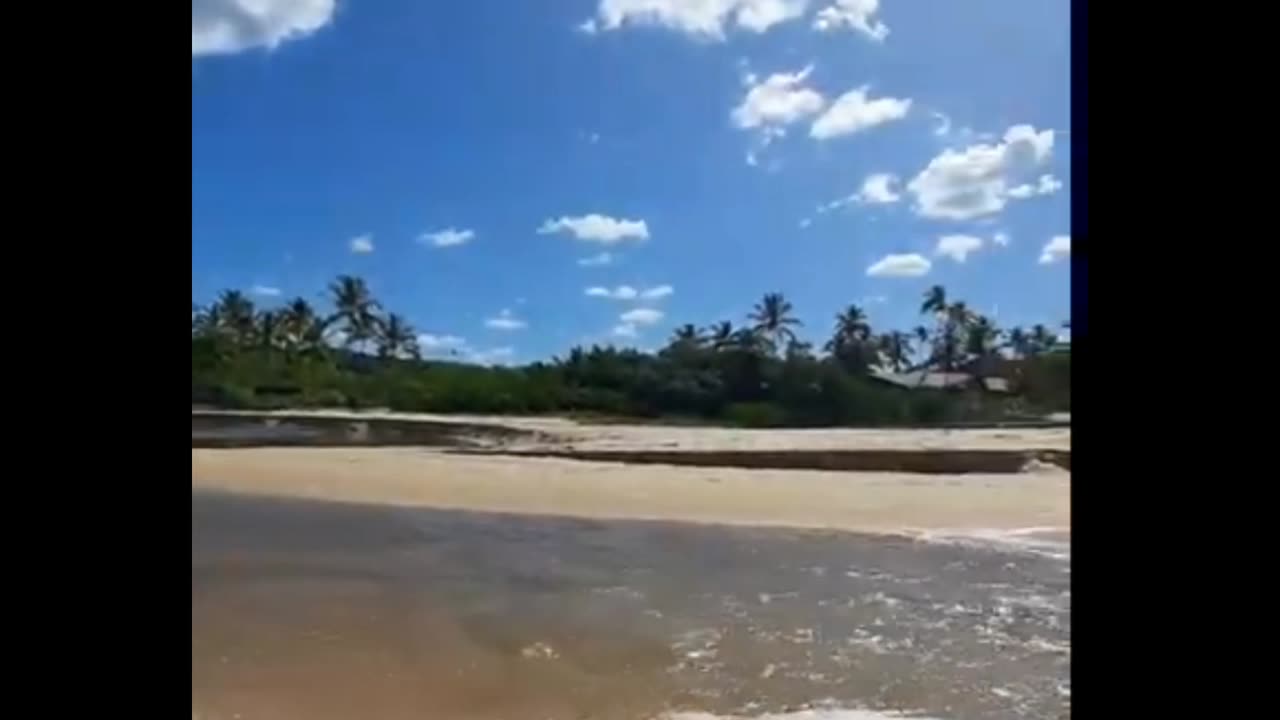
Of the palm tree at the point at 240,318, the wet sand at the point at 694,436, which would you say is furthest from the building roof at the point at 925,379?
the palm tree at the point at 240,318

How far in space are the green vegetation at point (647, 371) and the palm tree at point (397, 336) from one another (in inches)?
0.6

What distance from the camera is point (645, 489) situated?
8.59 m

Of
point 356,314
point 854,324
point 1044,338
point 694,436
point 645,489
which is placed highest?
point 356,314

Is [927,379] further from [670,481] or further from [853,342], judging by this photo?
[670,481]

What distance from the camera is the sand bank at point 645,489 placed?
762 cm

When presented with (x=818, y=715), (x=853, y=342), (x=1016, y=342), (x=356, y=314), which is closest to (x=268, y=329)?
(x=356, y=314)

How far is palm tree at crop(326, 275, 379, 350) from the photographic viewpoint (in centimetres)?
1190

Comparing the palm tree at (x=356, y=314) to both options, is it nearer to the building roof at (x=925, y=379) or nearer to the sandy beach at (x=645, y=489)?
the sandy beach at (x=645, y=489)

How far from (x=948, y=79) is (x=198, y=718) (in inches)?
130

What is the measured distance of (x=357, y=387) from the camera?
1258 centimetres

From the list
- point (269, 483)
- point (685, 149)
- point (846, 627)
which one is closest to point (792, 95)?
point (685, 149)

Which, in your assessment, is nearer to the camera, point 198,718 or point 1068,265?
point 1068,265

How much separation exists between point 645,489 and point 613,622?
3.81m

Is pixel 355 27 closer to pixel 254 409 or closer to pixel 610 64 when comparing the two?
pixel 610 64
